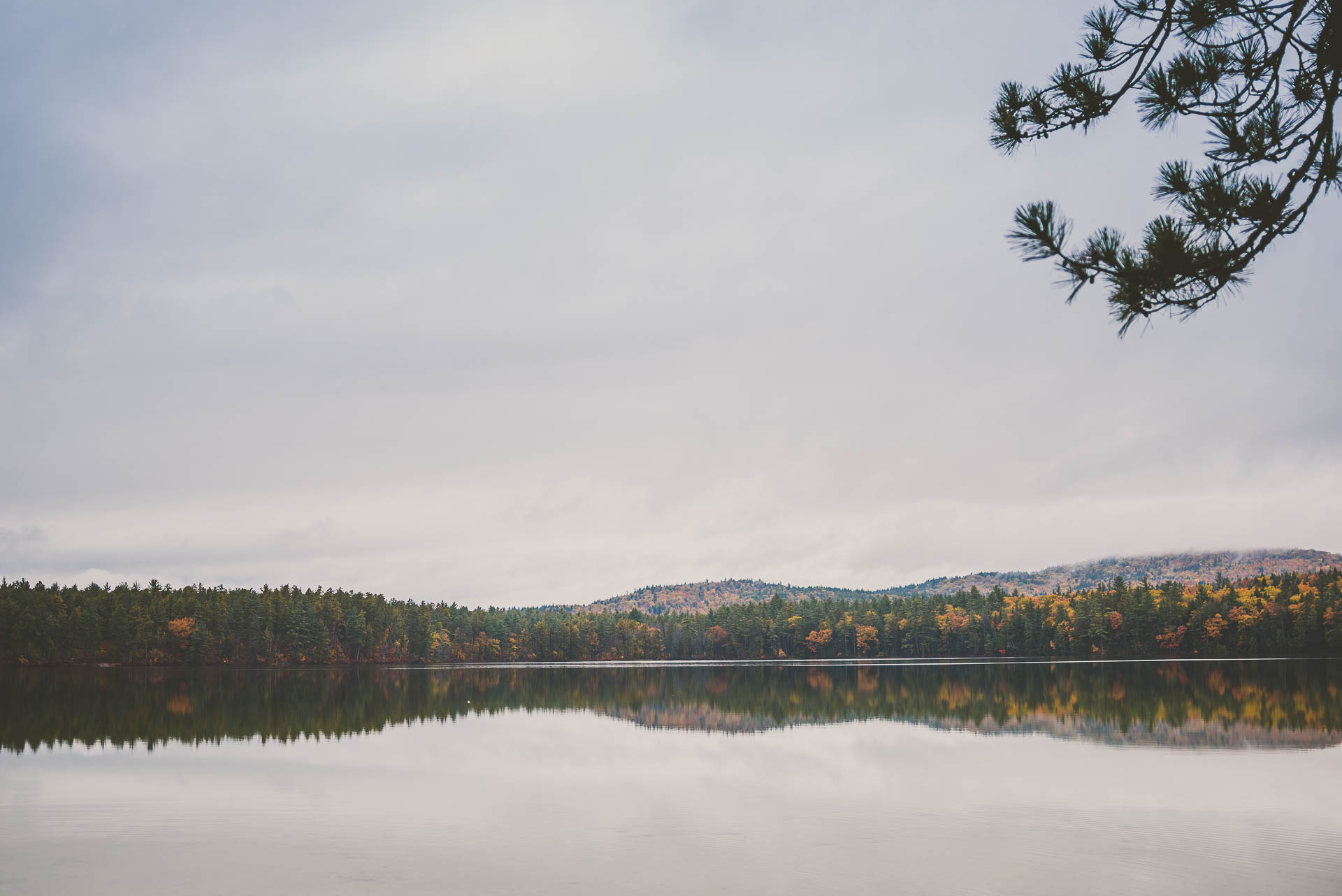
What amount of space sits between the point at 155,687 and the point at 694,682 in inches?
1646

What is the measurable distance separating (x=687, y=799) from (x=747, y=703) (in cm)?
3122

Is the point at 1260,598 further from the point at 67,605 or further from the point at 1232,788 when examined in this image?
the point at 67,605

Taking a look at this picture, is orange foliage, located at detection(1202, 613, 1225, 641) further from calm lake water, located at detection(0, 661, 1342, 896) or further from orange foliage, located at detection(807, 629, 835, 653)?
calm lake water, located at detection(0, 661, 1342, 896)

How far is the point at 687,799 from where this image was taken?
22.4 m

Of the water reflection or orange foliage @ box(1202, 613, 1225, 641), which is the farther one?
orange foliage @ box(1202, 613, 1225, 641)

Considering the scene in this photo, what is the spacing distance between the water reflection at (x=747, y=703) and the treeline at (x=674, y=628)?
39264 millimetres

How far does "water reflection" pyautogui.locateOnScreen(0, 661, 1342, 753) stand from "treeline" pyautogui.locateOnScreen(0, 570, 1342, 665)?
39.3 metres

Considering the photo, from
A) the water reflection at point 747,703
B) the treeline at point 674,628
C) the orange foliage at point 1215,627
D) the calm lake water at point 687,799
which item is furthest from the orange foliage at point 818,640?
the calm lake water at point 687,799

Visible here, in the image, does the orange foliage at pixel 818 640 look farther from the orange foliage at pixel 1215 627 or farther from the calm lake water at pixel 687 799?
the calm lake water at pixel 687 799

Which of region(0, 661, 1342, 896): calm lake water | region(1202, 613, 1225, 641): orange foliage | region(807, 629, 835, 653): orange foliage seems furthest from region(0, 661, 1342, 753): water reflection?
region(807, 629, 835, 653): orange foliage

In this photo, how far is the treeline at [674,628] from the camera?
125312 millimetres

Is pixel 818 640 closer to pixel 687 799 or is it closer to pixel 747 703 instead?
pixel 747 703

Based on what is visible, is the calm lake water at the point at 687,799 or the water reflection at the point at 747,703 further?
the water reflection at the point at 747,703

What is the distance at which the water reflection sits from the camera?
3588 cm
